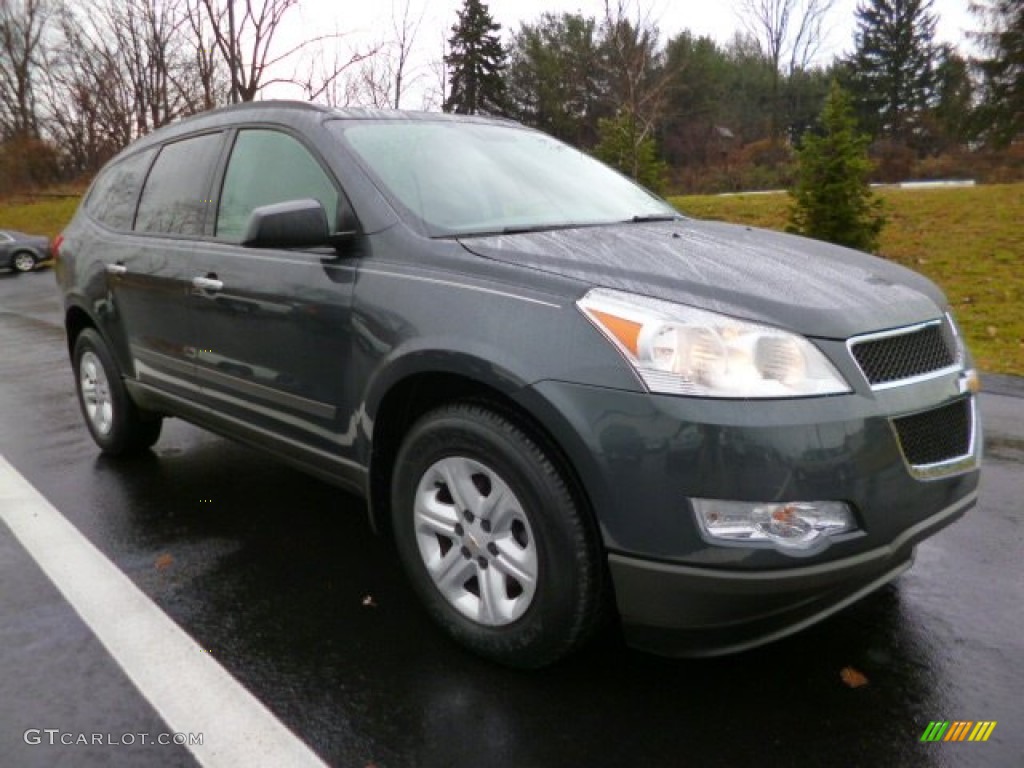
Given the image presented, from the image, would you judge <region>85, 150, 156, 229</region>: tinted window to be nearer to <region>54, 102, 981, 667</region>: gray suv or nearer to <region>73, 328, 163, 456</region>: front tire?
<region>73, 328, 163, 456</region>: front tire

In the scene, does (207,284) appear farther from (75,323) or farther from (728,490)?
(728,490)

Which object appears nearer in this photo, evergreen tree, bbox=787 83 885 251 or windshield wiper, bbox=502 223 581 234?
windshield wiper, bbox=502 223 581 234

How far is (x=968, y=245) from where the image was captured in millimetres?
11383

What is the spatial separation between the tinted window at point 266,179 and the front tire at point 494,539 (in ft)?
3.41

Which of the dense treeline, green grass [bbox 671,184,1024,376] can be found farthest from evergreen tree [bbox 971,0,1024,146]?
green grass [bbox 671,184,1024,376]

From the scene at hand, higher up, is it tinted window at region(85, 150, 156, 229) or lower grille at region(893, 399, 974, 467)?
tinted window at region(85, 150, 156, 229)

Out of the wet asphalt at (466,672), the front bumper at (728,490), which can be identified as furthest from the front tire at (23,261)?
the front bumper at (728,490)

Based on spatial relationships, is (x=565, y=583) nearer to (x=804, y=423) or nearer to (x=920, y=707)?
(x=804, y=423)

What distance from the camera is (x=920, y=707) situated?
2.39 m

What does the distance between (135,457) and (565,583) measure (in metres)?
3.57

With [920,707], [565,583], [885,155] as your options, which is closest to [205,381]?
[565,583]

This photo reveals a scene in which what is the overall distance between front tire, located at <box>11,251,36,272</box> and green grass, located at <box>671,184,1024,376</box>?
1819 centimetres

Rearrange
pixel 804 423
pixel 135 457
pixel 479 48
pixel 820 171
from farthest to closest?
pixel 479 48 → pixel 820 171 → pixel 135 457 → pixel 804 423

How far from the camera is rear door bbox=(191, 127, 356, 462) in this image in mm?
3045
